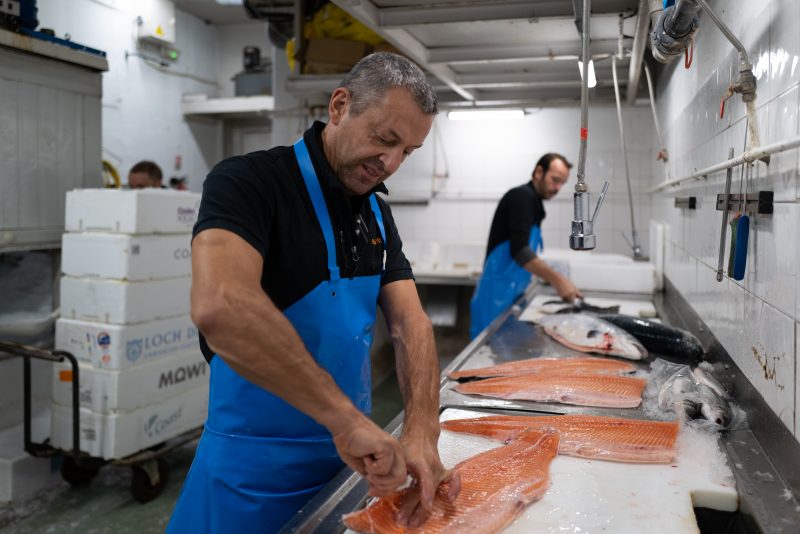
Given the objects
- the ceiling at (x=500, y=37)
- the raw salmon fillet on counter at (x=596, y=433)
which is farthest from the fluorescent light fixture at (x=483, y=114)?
the raw salmon fillet on counter at (x=596, y=433)

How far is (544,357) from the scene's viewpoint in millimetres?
2854

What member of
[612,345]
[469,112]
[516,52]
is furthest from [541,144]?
[612,345]

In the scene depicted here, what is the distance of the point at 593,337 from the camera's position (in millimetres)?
3010

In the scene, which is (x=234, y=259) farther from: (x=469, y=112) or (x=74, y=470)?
(x=469, y=112)

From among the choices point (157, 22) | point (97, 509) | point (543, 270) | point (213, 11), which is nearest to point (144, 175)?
point (97, 509)

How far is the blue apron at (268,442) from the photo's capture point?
1.68 metres

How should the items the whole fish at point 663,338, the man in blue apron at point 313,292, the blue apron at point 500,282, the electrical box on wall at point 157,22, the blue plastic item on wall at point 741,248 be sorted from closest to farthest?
the man in blue apron at point 313,292, the blue plastic item on wall at point 741,248, the whole fish at point 663,338, the blue apron at point 500,282, the electrical box on wall at point 157,22

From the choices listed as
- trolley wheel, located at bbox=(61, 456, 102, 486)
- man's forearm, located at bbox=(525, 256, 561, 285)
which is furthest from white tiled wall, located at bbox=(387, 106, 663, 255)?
trolley wheel, located at bbox=(61, 456, 102, 486)

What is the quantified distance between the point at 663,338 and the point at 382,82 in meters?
1.94

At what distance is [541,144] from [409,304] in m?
5.35

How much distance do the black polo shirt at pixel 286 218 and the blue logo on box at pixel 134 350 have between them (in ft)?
7.29

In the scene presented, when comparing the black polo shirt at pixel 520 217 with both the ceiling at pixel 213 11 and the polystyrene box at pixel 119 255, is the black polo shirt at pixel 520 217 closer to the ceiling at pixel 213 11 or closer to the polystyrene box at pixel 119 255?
the polystyrene box at pixel 119 255

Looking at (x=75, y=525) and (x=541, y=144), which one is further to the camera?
(x=541, y=144)

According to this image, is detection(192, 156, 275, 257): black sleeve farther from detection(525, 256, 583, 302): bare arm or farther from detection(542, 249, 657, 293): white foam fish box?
detection(542, 249, 657, 293): white foam fish box
